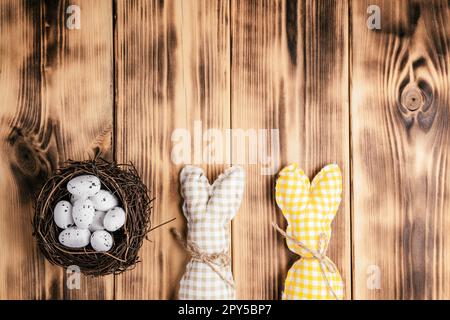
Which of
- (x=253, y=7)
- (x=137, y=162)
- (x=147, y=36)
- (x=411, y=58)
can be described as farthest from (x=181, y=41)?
(x=411, y=58)

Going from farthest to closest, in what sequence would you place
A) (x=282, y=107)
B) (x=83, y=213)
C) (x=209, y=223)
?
(x=282, y=107), (x=209, y=223), (x=83, y=213)

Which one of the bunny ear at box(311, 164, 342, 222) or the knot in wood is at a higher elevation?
the knot in wood

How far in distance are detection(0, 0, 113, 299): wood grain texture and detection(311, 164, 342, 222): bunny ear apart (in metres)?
0.56

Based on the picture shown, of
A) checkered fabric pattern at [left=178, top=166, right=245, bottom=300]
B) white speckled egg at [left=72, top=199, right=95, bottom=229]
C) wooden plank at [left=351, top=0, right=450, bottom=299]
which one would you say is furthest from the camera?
wooden plank at [left=351, top=0, right=450, bottom=299]

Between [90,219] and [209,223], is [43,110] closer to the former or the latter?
[90,219]

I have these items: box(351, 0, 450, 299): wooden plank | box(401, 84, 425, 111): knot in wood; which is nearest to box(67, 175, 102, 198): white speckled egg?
box(351, 0, 450, 299): wooden plank

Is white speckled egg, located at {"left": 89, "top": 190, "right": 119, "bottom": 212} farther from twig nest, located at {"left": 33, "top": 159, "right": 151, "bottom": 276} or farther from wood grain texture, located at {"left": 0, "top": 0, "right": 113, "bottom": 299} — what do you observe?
wood grain texture, located at {"left": 0, "top": 0, "right": 113, "bottom": 299}

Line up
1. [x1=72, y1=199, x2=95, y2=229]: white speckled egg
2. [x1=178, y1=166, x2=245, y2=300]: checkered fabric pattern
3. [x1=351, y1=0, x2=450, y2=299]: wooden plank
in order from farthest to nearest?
1. [x1=351, y1=0, x2=450, y2=299]: wooden plank
2. [x1=178, y1=166, x2=245, y2=300]: checkered fabric pattern
3. [x1=72, y1=199, x2=95, y2=229]: white speckled egg

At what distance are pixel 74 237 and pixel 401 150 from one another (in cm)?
86

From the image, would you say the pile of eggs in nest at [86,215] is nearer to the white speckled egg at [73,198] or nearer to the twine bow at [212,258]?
the white speckled egg at [73,198]

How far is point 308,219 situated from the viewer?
117 centimetres

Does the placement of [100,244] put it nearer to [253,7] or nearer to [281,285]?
[281,285]

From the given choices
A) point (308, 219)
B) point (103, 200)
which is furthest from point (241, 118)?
point (103, 200)

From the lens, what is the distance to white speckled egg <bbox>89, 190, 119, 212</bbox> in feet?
3.42
